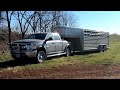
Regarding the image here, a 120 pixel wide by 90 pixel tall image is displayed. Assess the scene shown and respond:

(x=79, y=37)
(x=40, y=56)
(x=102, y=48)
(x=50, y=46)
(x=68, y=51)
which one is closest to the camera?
(x=40, y=56)

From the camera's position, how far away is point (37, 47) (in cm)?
1416

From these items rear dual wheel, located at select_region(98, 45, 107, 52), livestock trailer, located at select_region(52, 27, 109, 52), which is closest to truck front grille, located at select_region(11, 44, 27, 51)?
livestock trailer, located at select_region(52, 27, 109, 52)

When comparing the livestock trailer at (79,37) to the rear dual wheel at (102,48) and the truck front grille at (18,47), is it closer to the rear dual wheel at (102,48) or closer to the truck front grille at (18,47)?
the rear dual wheel at (102,48)

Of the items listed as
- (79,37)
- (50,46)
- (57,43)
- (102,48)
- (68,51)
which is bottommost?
(102,48)

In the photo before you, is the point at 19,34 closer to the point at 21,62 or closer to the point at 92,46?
the point at 92,46

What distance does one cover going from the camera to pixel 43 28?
125ft

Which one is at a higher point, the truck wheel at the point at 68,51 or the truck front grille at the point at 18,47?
the truck front grille at the point at 18,47

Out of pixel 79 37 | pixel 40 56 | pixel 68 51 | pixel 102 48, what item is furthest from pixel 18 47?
pixel 102 48

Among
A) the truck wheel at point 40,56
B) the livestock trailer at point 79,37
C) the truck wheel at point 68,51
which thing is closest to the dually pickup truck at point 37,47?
the truck wheel at point 40,56

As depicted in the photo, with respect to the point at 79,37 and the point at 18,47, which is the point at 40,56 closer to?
the point at 18,47

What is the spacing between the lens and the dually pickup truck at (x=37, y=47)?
13.9 metres

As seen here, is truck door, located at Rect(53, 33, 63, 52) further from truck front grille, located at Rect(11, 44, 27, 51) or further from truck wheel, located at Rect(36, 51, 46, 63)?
truck front grille, located at Rect(11, 44, 27, 51)

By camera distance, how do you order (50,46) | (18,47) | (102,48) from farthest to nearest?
1. (102,48)
2. (50,46)
3. (18,47)
